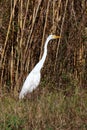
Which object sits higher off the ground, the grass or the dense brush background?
the dense brush background

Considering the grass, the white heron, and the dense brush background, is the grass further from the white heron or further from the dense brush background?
the white heron

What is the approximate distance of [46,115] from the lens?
514cm

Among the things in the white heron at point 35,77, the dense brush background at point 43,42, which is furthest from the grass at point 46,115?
the white heron at point 35,77

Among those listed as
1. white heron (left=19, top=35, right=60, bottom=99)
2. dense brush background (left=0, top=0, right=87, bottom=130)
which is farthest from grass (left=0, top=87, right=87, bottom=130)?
white heron (left=19, top=35, right=60, bottom=99)

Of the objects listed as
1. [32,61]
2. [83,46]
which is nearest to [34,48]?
[32,61]

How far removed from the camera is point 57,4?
7711 mm

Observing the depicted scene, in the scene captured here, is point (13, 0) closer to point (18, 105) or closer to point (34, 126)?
point (18, 105)

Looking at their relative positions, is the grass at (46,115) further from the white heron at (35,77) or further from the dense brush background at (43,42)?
the white heron at (35,77)

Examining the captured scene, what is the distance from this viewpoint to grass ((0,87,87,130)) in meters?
4.94

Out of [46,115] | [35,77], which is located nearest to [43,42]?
[35,77]

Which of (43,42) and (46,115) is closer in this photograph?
(46,115)

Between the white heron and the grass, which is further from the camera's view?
the white heron

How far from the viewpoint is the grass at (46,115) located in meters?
4.94

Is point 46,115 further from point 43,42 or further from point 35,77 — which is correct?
point 43,42
